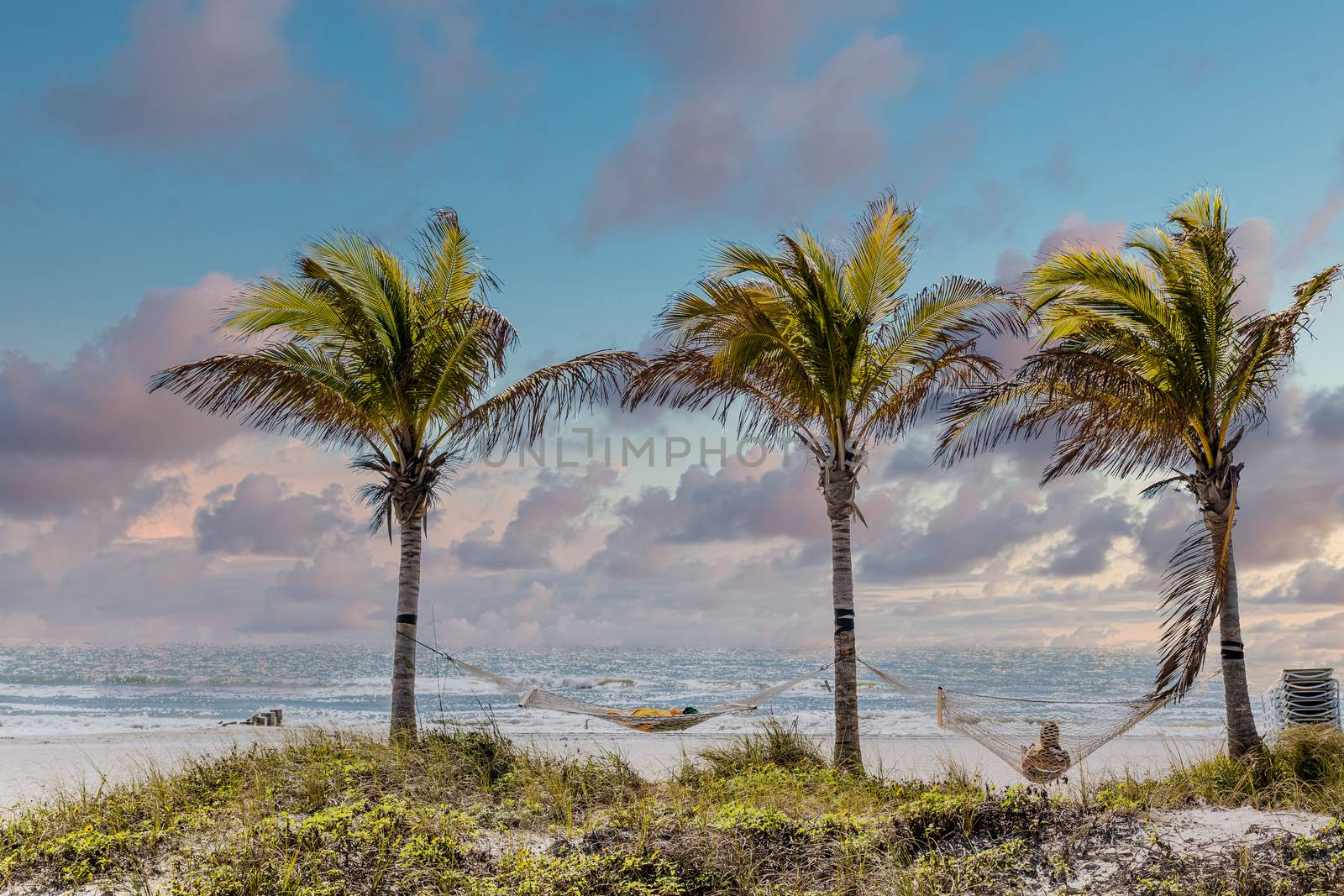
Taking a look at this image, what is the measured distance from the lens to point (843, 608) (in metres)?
8.52

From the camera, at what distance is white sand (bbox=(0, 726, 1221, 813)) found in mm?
9312

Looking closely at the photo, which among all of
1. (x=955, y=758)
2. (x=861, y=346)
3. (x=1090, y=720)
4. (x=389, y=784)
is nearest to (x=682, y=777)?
(x=389, y=784)

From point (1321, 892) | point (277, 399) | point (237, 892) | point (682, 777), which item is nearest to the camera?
point (1321, 892)

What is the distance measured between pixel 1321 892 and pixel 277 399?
895cm

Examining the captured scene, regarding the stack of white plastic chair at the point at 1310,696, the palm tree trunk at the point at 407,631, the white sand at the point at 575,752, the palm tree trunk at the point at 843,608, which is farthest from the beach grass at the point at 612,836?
the stack of white plastic chair at the point at 1310,696

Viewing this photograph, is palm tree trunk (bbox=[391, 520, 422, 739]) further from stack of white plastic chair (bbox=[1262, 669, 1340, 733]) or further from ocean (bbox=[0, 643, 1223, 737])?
stack of white plastic chair (bbox=[1262, 669, 1340, 733])

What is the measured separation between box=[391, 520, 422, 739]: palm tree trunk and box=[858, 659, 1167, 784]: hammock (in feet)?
16.3

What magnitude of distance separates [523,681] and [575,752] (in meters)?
1.09

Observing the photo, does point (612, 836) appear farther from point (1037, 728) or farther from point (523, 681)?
point (523, 681)

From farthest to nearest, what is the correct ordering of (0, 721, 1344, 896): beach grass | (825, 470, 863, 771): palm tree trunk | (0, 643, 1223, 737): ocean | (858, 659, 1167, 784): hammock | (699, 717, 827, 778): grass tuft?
(0, 643, 1223, 737): ocean
(825, 470, 863, 771): palm tree trunk
(699, 717, 827, 778): grass tuft
(858, 659, 1167, 784): hammock
(0, 721, 1344, 896): beach grass

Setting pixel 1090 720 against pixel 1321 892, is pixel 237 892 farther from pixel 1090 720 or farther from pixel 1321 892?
pixel 1090 720

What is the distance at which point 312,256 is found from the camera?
886 cm

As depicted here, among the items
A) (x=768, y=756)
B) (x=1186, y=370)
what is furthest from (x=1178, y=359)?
(x=768, y=756)

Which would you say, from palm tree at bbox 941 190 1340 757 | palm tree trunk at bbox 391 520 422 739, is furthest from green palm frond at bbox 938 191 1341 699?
palm tree trunk at bbox 391 520 422 739
